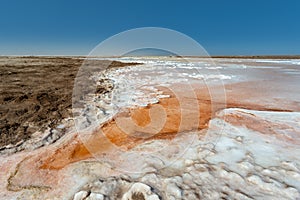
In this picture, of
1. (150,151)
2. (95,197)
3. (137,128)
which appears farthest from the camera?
(137,128)

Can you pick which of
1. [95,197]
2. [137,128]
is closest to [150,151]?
[137,128]

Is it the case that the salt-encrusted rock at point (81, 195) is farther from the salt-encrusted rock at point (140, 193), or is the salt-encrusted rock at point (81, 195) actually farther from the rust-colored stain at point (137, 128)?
the rust-colored stain at point (137, 128)

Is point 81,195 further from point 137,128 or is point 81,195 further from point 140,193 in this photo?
point 137,128

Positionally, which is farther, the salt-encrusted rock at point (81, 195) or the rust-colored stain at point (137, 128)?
the rust-colored stain at point (137, 128)

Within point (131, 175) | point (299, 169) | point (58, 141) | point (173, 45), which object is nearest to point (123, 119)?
point (58, 141)

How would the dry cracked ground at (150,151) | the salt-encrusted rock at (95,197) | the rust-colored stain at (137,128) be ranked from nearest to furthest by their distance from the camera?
the salt-encrusted rock at (95,197) < the dry cracked ground at (150,151) < the rust-colored stain at (137,128)

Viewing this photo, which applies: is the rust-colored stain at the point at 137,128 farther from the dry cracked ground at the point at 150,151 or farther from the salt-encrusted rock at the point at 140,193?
the salt-encrusted rock at the point at 140,193

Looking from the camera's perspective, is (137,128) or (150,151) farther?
(137,128)

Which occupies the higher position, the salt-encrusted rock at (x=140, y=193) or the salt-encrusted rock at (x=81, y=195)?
the salt-encrusted rock at (x=140, y=193)

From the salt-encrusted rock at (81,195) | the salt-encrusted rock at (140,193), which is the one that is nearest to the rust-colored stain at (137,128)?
the salt-encrusted rock at (81,195)

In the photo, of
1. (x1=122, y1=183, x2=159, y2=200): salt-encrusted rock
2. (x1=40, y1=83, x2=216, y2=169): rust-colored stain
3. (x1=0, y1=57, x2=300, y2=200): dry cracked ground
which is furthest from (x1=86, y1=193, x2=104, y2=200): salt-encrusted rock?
(x1=40, y1=83, x2=216, y2=169): rust-colored stain

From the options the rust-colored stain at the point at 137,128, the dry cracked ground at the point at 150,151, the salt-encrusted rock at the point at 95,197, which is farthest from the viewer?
the rust-colored stain at the point at 137,128

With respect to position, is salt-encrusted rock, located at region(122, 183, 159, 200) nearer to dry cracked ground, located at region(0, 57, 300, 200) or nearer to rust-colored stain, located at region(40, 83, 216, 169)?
dry cracked ground, located at region(0, 57, 300, 200)

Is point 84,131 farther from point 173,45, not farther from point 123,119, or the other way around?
point 173,45
